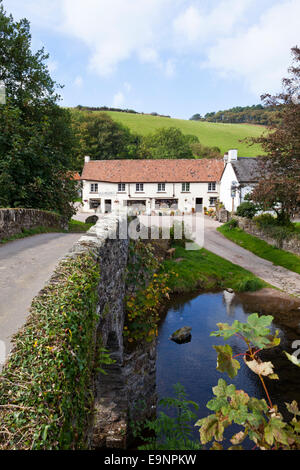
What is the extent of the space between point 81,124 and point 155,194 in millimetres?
28021

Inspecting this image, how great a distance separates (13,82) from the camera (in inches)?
923

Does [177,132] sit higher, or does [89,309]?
[177,132]

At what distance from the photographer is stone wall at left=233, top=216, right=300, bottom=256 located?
24000 millimetres

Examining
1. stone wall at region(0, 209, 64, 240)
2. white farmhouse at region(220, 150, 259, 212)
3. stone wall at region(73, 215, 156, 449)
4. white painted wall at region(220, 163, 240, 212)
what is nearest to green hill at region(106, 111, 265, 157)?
white painted wall at region(220, 163, 240, 212)

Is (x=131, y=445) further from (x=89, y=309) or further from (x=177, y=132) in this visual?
(x=177, y=132)

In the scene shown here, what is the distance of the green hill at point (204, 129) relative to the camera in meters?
93.2

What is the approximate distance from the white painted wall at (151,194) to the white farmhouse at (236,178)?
16.4 feet

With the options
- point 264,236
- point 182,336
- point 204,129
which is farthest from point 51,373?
point 204,129

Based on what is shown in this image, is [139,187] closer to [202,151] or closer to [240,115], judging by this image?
[202,151]

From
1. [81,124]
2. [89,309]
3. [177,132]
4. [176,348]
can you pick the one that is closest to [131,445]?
[176,348]

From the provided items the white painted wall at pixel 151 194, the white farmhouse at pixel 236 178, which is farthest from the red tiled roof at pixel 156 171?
the white farmhouse at pixel 236 178

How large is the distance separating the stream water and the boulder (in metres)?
0.22

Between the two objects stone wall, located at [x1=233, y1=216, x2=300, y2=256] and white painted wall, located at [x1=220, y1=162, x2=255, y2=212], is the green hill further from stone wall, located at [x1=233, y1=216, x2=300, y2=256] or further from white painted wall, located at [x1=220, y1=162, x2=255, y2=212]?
stone wall, located at [x1=233, y1=216, x2=300, y2=256]
